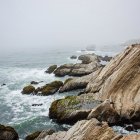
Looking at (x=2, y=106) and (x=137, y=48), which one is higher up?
(x=137, y=48)

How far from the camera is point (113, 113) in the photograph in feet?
118

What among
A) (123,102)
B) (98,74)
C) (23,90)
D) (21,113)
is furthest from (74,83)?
(123,102)

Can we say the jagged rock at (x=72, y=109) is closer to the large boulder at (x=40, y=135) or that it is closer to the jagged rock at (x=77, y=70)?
the large boulder at (x=40, y=135)

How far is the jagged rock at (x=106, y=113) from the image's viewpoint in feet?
117

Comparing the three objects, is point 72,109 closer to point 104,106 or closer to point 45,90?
point 104,106

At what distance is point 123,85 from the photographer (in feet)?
133

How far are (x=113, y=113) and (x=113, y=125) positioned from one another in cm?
161

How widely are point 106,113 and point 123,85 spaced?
6506mm

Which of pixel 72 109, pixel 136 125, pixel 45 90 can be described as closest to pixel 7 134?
pixel 72 109

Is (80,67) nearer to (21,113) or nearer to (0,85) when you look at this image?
(0,85)

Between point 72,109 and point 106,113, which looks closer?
point 106,113

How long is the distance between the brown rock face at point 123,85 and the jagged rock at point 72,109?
2576mm

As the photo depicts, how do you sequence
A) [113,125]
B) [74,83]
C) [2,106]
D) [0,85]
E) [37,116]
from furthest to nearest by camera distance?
[0,85], [74,83], [2,106], [37,116], [113,125]

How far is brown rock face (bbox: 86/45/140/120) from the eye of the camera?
119 ft
